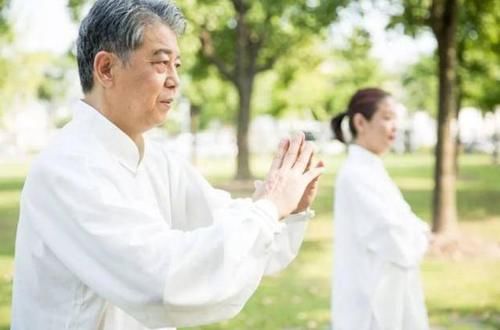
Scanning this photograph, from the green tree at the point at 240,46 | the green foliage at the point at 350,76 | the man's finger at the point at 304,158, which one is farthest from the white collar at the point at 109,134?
the green tree at the point at 240,46

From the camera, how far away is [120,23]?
1.85 metres

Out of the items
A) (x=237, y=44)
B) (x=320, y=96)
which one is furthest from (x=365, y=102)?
(x=320, y=96)

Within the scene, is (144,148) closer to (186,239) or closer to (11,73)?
(186,239)

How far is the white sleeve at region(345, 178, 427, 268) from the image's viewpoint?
13.4 ft

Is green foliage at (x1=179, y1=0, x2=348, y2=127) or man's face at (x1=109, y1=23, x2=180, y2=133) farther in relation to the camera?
green foliage at (x1=179, y1=0, x2=348, y2=127)

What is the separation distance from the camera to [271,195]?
1.79 metres

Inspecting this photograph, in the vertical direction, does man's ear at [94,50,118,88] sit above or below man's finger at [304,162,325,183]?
above

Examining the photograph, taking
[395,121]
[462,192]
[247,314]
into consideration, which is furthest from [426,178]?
[395,121]

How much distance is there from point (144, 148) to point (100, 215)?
18.7 inches

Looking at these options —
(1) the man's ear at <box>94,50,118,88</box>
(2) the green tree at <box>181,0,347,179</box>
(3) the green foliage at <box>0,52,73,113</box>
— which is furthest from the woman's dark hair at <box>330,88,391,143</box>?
(3) the green foliage at <box>0,52,73,113</box>

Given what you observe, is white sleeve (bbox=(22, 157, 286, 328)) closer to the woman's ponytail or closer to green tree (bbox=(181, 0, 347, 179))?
the woman's ponytail

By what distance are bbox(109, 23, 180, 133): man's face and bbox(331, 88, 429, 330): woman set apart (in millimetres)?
2484

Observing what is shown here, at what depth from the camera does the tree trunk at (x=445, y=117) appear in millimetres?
11281

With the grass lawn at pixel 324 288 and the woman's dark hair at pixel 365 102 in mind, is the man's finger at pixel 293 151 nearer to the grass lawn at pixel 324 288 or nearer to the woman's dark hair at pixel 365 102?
the woman's dark hair at pixel 365 102
